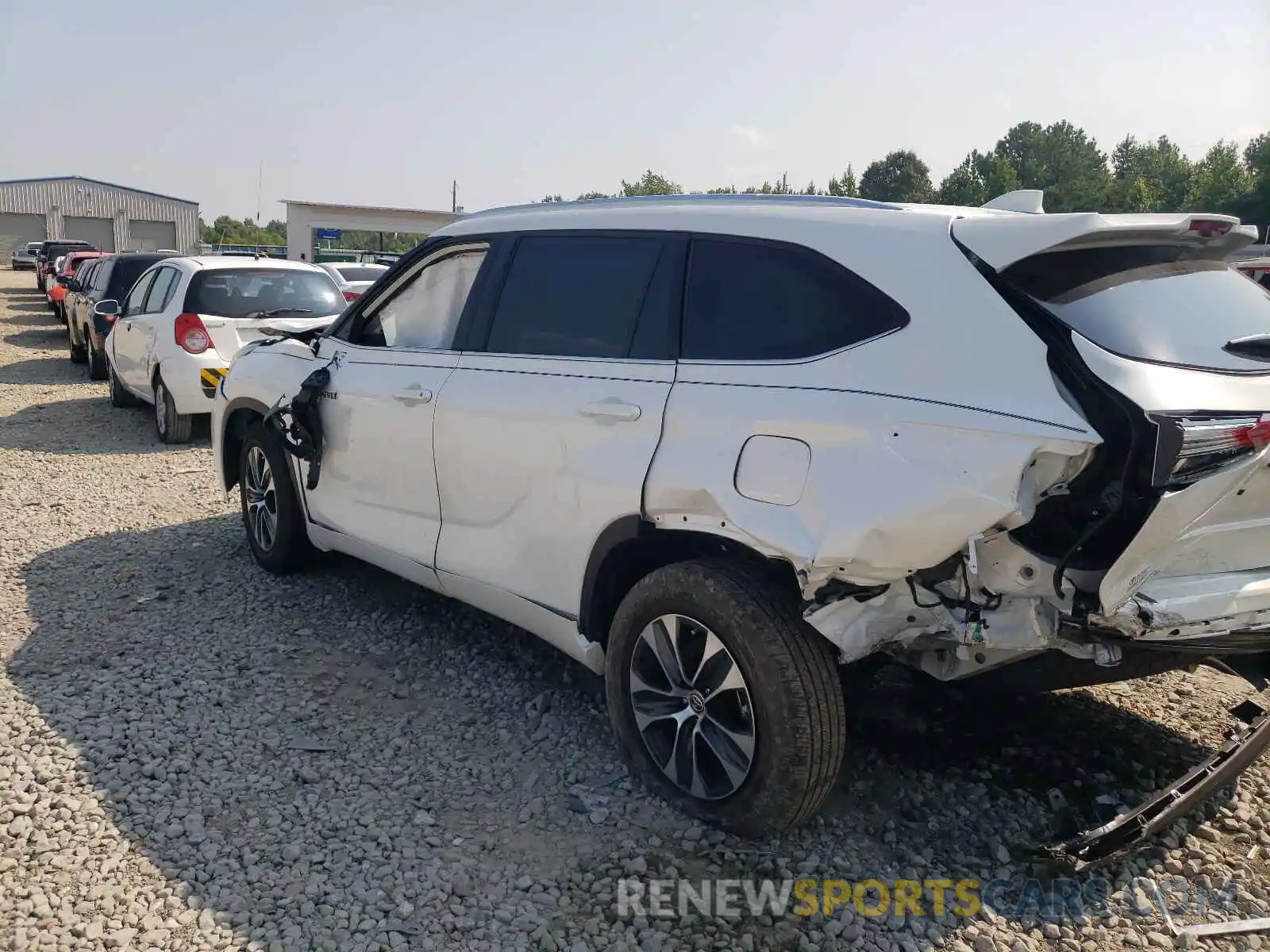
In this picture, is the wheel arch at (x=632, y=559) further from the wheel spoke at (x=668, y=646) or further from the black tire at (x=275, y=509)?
the black tire at (x=275, y=509)

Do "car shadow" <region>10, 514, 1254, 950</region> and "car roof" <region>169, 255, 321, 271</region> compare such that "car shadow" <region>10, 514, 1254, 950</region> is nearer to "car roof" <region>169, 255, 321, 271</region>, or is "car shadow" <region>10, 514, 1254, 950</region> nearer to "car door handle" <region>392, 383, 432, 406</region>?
"car door handle" <region>392, 383, 432, 406</region>

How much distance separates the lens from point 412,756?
3.68m

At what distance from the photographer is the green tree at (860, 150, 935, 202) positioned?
262ft

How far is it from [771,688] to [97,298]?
47.3ft

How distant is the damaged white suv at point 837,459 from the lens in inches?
100.0

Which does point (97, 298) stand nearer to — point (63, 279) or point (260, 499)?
point (63, 279)

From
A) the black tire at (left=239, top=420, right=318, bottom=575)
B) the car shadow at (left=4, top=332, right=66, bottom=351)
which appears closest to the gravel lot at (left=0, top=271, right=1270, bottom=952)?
the black tire at (left=239, top=420, right=318, bottom=575)

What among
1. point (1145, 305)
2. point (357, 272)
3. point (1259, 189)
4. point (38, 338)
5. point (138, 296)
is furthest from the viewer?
point (1259, 189)

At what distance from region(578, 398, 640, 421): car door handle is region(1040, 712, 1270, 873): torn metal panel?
5.89 ft

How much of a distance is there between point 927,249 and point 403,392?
230cm

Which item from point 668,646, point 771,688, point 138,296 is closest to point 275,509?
point 668,646

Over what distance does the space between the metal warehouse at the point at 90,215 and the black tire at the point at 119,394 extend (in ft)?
184

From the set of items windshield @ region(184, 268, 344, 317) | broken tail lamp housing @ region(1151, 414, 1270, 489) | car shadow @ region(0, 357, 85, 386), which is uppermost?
windshield @ region(184, 268, 344, 317)

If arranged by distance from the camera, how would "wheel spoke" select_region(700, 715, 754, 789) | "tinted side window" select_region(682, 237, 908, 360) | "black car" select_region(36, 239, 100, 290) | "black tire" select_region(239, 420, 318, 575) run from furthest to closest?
"black car" select_region(36, 239, 100, 290), "black tire" select_region(239, 420, 318, 575), "wheel spoke" select_region(700, 715, 754, 789), "tinted side window" select_region(682, 237, 908, 360)
